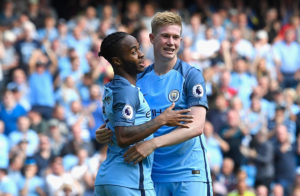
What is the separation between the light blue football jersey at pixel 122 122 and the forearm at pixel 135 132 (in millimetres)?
56

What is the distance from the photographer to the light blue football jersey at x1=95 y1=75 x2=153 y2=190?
537 centimetres

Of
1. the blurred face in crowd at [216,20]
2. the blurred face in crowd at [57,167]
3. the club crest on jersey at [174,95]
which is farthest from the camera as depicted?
the blurred face in crowd at [216,20]

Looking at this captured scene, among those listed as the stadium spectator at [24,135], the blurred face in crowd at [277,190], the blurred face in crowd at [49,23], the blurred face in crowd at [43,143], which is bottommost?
the blurred face in crowd at [277,190]

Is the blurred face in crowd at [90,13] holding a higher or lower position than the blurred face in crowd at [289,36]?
higher

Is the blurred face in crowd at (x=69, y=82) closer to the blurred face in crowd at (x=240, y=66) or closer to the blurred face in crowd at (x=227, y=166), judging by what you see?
the blurred face in crowd at (x=227, y=166)

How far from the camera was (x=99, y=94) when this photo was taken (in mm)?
13438

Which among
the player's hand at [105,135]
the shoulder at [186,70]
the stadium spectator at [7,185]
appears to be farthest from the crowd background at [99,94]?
the player's hand at [105,135]

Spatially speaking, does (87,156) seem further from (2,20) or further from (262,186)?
(2,20)

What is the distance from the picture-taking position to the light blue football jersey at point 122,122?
17.6 ft

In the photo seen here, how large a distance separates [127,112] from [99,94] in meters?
8.14

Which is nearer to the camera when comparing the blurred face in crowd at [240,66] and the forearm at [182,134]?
the forearm at [182,134]

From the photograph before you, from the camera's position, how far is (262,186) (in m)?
12.5

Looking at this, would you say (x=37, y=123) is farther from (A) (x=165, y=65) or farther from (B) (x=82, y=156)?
(A) (x=165, y=65)

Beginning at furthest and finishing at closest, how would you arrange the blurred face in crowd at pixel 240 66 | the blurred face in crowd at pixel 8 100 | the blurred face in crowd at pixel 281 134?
1. the blurred face in crowd at pixel 240 66
2. the blurred face in crowd at pixel 281 134
3. the blurred face in crowd at pixel 8 100
